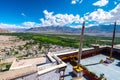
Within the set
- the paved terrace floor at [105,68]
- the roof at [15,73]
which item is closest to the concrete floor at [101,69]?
the paved terrace floor at [105,68]

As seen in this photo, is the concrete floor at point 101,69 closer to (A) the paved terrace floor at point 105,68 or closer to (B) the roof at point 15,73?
(A) the paved terrace floor at point 105,68

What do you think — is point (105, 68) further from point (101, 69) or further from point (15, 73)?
point (15, 73)

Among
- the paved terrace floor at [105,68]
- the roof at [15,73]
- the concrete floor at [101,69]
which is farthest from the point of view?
the paved terrace floor at [105,68]

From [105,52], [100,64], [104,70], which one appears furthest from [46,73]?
[105,52]

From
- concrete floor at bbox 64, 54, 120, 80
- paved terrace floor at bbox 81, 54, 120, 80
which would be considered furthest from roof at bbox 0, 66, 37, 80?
paved terrace floor at bbox 81, 54, 120, 80

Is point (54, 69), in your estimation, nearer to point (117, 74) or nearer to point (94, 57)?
point (117, 74)

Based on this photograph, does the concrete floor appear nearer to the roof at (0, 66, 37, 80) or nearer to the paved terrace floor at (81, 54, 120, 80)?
the paved terrace floor at (81, 54, 120, 80)

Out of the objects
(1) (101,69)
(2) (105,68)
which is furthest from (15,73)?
(2) (105,68)

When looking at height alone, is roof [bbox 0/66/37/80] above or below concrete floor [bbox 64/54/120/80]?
above

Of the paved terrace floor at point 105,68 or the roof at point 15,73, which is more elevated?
the roof at point 15,73

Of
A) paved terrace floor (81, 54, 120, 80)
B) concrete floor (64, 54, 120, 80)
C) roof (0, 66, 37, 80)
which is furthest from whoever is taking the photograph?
paved terrace floor (81, 54, 120, 80)

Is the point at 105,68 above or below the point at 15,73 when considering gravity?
below

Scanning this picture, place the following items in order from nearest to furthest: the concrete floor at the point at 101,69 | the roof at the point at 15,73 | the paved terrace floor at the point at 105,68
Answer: the roof at the point at 15,73 → the concrete floor at the point at 101,69 → the paved terrace floor at the point at 105,68
